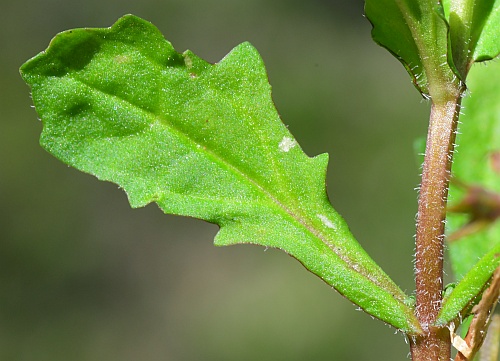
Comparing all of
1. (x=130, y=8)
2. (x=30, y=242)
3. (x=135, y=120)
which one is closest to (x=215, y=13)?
(x=130, y=8)

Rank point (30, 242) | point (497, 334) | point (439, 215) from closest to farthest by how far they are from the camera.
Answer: point (439, 215) → point (497, 334) → point (30, 242)

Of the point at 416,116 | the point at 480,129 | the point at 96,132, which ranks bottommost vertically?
the point at 416,116

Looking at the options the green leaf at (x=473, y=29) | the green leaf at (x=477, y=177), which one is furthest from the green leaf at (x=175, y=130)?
the green leaf at (x=477, y=177)

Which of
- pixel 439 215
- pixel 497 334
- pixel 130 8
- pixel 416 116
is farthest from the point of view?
pixel 130 8

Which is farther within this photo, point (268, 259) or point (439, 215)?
point (268, 259)

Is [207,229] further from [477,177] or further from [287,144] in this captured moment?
[287,144]

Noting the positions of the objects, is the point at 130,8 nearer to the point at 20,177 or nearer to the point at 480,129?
the point at 20,177

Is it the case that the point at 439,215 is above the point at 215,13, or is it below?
above
